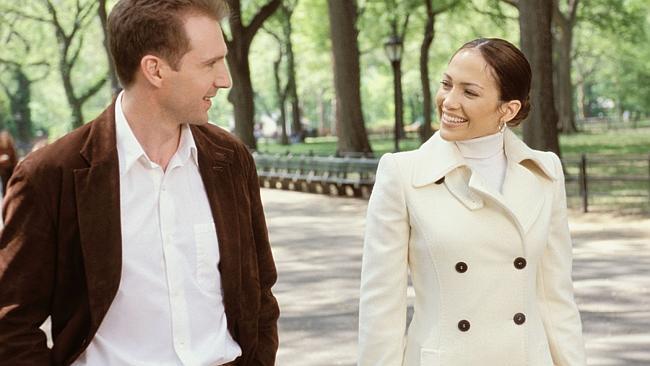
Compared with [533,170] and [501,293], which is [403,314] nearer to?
[501,293]

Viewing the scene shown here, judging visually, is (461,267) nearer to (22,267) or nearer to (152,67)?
(152,67)

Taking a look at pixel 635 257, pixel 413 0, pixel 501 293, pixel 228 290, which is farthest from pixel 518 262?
pixel 413 0

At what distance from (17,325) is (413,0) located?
39.2 metres

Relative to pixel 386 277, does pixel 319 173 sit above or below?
below

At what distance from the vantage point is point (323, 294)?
1162 centimetres

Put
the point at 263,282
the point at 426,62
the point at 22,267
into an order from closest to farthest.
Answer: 1. the point at 22,267
2. the point at 263,282
3. the point at 426,62

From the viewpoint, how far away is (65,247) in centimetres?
292

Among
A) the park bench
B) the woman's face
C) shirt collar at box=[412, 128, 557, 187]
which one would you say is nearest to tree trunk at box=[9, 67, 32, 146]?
the park bench

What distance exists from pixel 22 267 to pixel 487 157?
5.44ft

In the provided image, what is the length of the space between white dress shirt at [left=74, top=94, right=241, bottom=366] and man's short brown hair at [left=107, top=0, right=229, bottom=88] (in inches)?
7.8

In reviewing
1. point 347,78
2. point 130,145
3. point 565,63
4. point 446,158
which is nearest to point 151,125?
point 130,145

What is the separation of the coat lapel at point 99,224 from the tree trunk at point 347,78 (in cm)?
2286

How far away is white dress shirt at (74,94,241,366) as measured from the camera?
117 inches

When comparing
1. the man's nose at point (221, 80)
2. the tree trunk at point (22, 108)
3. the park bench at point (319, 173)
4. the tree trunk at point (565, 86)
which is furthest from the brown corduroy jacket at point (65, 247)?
the tree trunk at point (22, 108)
